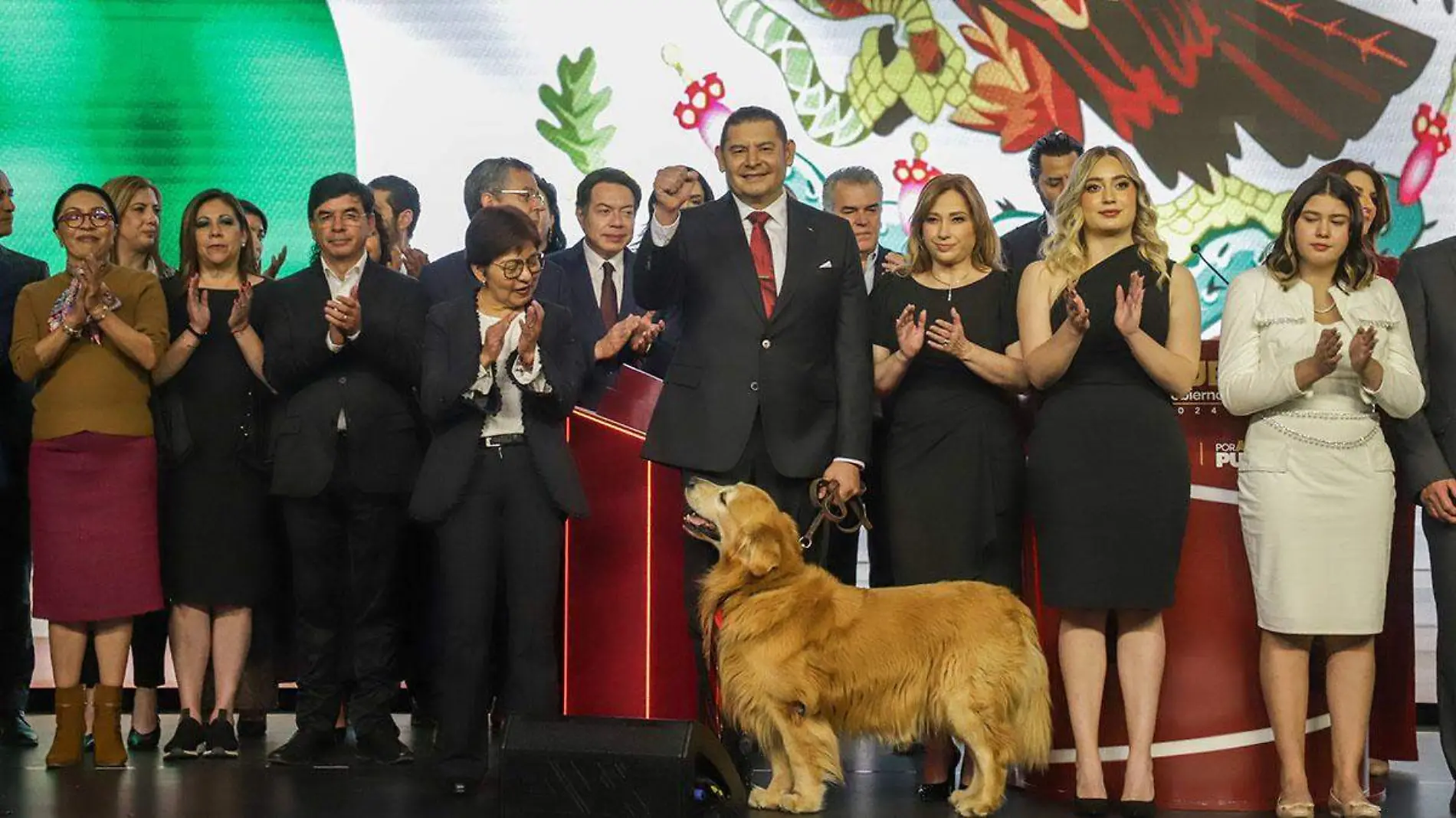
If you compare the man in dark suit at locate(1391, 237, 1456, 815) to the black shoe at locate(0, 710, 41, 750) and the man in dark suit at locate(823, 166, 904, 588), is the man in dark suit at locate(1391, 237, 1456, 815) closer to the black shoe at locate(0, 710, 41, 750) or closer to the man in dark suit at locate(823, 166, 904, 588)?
the man in dark suit at locate(823, 166, 904, 588)

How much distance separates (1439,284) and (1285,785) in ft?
4.48

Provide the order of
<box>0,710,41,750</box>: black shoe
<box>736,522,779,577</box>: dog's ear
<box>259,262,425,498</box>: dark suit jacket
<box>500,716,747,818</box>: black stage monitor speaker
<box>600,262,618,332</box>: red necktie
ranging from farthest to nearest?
<box>600,262,618,332</box>: red necktie → <box>0,710,41,750</box>: black shoe → <box>259,262,425,498</box>: dark suit jacket → <box>736,522,779,577</box>: dog's ear → <box>500,716,747,818</box>: black stage monitor speaker

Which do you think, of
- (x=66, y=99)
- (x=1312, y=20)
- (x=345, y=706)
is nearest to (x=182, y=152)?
(x=66, y=99)

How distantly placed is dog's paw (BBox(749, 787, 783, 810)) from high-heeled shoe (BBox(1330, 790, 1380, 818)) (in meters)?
1.38

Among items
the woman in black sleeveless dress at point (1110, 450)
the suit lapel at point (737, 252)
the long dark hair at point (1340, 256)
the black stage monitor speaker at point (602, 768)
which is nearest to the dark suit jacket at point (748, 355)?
the suit lapel at point (737, 252)

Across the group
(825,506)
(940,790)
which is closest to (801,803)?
(940,790)

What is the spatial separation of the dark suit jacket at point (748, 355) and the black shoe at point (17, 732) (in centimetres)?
238

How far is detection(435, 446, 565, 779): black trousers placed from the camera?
15.5ft

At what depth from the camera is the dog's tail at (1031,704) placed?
4520mm

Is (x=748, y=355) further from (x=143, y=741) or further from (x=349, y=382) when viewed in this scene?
(x=143, y=741)

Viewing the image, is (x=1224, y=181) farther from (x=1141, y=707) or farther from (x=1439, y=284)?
(x=1141, y=707)

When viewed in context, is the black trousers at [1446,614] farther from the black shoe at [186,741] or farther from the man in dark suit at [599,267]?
the black shoe at [186,741]

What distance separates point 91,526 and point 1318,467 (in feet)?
11.0

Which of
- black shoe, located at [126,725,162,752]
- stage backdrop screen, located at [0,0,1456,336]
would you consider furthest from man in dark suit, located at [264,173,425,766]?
stage backdrop screen, located at [0,0,1456,336]
